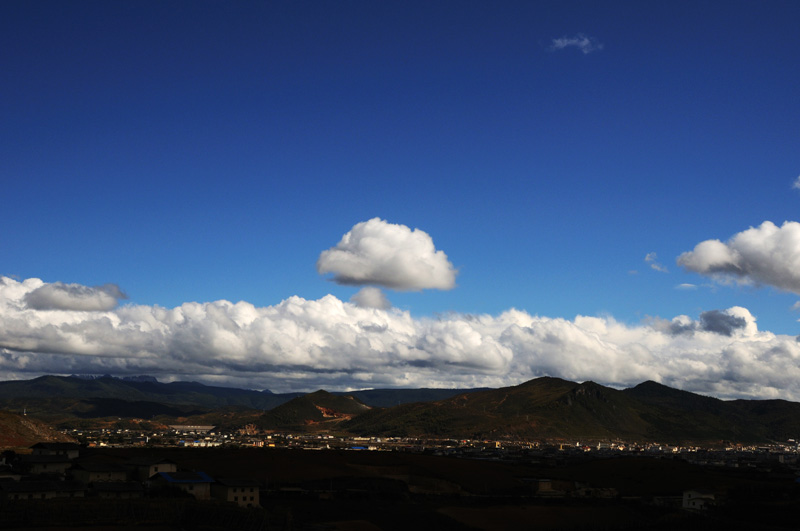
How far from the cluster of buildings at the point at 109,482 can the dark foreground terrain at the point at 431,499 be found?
12.3 feet

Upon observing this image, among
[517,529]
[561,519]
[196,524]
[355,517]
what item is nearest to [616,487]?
[561,519]

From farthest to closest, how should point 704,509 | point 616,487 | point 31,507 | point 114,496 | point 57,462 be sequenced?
point 616,487
point 704,509
point 57,462
point 114,496
point 31,507

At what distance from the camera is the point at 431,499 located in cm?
12106

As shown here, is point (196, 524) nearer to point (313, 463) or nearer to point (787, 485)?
point (313, 463)

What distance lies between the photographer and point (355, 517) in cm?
9612

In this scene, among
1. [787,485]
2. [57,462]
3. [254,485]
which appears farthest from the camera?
[787,485]

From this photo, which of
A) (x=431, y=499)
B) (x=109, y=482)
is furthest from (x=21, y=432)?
(x=431, y=499)

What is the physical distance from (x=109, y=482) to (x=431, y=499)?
53.6 metres

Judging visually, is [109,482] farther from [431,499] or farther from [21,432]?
[21,432]

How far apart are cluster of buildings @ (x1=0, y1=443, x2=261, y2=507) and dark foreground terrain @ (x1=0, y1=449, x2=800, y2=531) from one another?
147 inches

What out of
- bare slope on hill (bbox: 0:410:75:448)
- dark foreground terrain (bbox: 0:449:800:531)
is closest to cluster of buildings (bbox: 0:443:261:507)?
dark foreground terrain (bbox: 0:449:800:531)

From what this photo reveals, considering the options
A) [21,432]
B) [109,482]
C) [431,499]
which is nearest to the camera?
[109,482]

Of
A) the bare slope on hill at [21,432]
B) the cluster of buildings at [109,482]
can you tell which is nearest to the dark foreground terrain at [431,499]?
the cluster of buildings at [109,482]

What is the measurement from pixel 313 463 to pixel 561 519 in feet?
210
